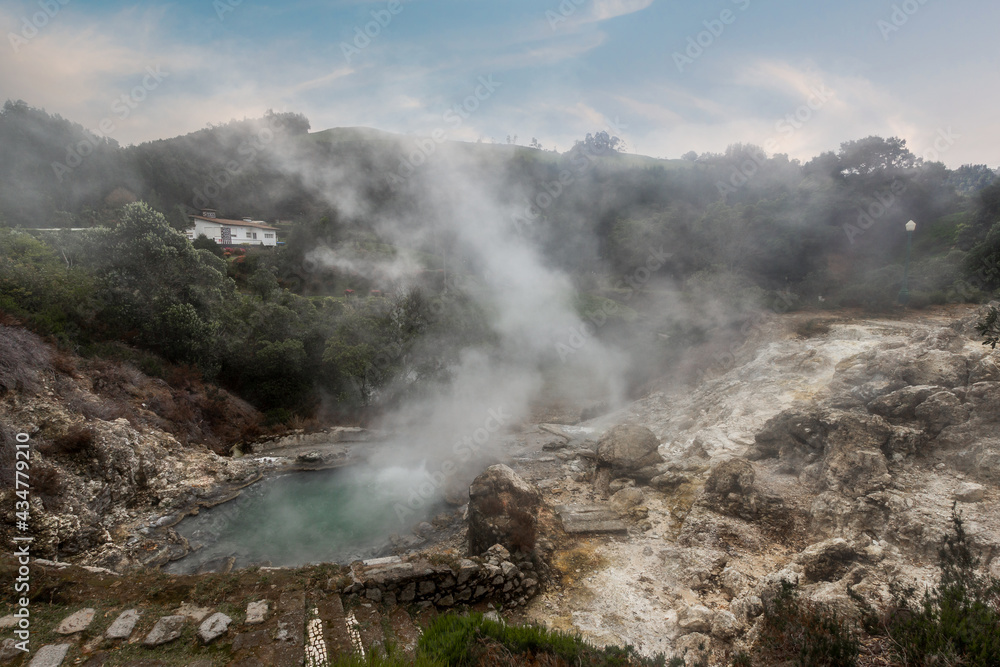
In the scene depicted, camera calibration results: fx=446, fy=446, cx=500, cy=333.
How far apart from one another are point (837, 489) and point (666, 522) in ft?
10.7

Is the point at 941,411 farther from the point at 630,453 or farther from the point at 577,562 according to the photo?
the point at 577,562

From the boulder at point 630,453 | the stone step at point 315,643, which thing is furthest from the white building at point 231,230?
the stone step at point 315,643

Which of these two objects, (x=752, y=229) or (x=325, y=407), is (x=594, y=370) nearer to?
(x=325, y=407)

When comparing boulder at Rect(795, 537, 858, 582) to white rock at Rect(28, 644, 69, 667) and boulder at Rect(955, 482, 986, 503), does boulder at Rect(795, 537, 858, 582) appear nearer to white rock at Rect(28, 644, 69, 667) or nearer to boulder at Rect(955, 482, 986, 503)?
boulder at Rect(955, 482, 986, 503)

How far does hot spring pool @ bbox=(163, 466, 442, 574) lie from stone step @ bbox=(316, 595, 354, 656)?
3.05 m

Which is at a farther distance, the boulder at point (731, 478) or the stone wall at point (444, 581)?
the boulder at point (731, 478)

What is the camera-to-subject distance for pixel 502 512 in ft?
29.9

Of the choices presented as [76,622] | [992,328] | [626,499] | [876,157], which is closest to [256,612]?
[76,622]

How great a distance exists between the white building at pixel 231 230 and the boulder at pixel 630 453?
40.6 metres

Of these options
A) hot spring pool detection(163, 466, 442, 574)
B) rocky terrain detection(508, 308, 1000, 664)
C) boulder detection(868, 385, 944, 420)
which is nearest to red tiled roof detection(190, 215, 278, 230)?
hot spring pool detection(163, 466, 442, 574)

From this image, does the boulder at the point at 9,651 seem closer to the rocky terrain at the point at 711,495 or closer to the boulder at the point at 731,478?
the rocky terrain at the point at 711,495

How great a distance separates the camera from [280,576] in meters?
7.35

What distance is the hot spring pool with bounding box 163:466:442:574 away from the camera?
975cm

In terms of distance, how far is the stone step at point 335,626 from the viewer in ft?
19.2
